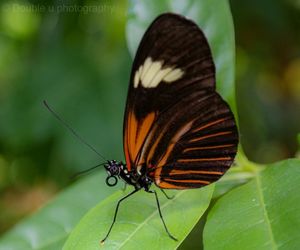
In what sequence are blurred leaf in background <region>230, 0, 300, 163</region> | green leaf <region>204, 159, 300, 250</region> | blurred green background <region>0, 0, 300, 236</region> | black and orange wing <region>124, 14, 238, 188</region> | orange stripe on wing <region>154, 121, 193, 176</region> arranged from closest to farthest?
green leaf <region>204, 159, 300, 250</region> < black and orange wing <region>124, 14, 238, 188</region> < orange stripe on wing <region>154, 121, 193, 176</region> < blurred green background <region>0, 0, 300, 236</region> < blurred leaf in background <region>230, 0, 300, 163</region>

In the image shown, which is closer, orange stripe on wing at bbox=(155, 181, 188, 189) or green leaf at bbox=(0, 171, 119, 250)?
orange stripe on wing at bbox=(155, 181, 188, 189)

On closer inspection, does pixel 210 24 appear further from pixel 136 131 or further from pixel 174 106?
pixel 136 131

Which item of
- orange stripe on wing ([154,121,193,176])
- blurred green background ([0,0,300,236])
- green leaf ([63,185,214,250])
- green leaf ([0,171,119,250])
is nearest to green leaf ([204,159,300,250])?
green leaf ([63,185,214,250])

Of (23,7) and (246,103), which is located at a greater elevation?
(23,7)

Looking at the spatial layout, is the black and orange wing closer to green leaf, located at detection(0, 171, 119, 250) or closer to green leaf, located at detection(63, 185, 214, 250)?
green leaf, located at detection(63, 185, 214, 250)

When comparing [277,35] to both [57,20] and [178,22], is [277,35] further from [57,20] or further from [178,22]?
[178,22]

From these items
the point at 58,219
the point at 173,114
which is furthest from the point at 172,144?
the point at 58,219

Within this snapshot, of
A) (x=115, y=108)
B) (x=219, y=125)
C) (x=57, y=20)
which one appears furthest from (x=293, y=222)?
(x=57, y=20)
